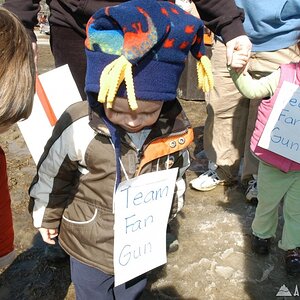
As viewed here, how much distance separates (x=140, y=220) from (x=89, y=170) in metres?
0.25

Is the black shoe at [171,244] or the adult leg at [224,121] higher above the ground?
the adult leg at [224,121]

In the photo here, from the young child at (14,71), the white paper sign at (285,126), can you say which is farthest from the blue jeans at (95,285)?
the white paper sign at (285,126)

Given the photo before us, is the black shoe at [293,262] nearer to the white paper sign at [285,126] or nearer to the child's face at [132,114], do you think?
the white paper sign at [285,126]

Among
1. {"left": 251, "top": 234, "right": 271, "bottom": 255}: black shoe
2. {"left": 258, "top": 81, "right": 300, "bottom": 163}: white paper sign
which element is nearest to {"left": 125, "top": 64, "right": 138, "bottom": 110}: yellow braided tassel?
{"left": 258, "top": 81, "right": 300, "bottom": 163}: white paper sign

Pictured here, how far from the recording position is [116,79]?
1312 mm

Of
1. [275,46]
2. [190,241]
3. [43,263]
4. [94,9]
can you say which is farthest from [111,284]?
[275,46]

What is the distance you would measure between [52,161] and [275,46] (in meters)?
1.44

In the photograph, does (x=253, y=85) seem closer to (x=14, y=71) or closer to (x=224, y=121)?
(x=224, y=121)

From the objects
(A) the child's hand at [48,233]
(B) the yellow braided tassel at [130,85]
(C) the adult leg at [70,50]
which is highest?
(B) the yellow braided tassel at [130,85]

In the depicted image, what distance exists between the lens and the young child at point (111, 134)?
135cm

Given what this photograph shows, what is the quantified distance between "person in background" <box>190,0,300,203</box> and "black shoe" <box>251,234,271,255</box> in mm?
467

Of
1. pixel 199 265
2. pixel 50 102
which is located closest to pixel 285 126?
pixel 199 265

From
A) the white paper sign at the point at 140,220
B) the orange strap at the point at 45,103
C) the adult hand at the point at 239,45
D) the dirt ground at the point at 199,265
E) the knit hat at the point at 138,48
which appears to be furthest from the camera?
the dirt ground at the point at 199,265

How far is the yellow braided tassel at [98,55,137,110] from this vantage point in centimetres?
132
